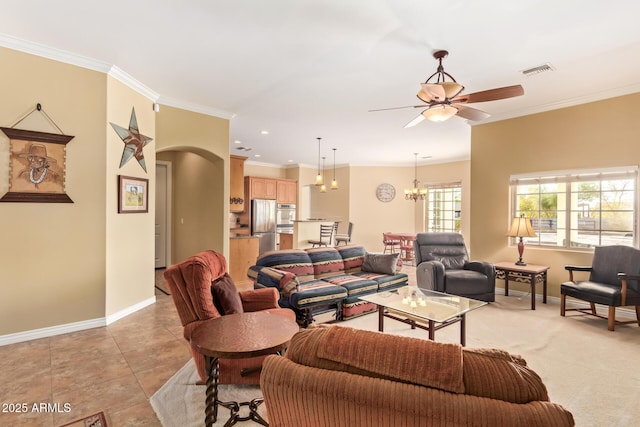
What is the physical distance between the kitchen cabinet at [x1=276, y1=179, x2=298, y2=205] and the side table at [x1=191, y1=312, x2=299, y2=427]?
23.3ft

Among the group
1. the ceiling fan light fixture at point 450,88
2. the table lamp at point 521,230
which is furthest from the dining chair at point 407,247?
the ceiling fan light fixture at point 450,88

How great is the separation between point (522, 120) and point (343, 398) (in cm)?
540

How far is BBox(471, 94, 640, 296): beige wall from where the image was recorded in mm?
4081

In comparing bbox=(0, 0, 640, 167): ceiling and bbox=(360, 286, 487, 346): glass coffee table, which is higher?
bbox=(0, 0, 640, 167): ceiling

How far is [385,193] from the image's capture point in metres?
9.64

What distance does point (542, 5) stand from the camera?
2.38 meters

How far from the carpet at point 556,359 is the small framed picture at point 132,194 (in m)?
2.21

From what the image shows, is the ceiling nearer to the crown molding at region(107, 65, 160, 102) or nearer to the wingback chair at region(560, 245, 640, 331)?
the crown molding at region(107, 65, 160, 102)

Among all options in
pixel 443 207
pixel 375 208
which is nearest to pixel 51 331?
pixel 375 208

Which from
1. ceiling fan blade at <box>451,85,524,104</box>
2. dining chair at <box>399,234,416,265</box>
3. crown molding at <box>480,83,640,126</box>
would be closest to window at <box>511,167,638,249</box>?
crown molding at <box>480,83,640,126</box>

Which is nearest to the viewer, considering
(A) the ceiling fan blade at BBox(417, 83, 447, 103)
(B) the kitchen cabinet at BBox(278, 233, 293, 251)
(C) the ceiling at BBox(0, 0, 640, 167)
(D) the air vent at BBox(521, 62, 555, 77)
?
(C) the ceiling at BBox(0, 0, 640, 167)

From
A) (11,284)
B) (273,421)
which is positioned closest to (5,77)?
(11,284)

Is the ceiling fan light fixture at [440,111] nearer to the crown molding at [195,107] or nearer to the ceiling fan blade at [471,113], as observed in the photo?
the ceiling fan blade at [471,113]

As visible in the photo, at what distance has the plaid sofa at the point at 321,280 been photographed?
348 cm
